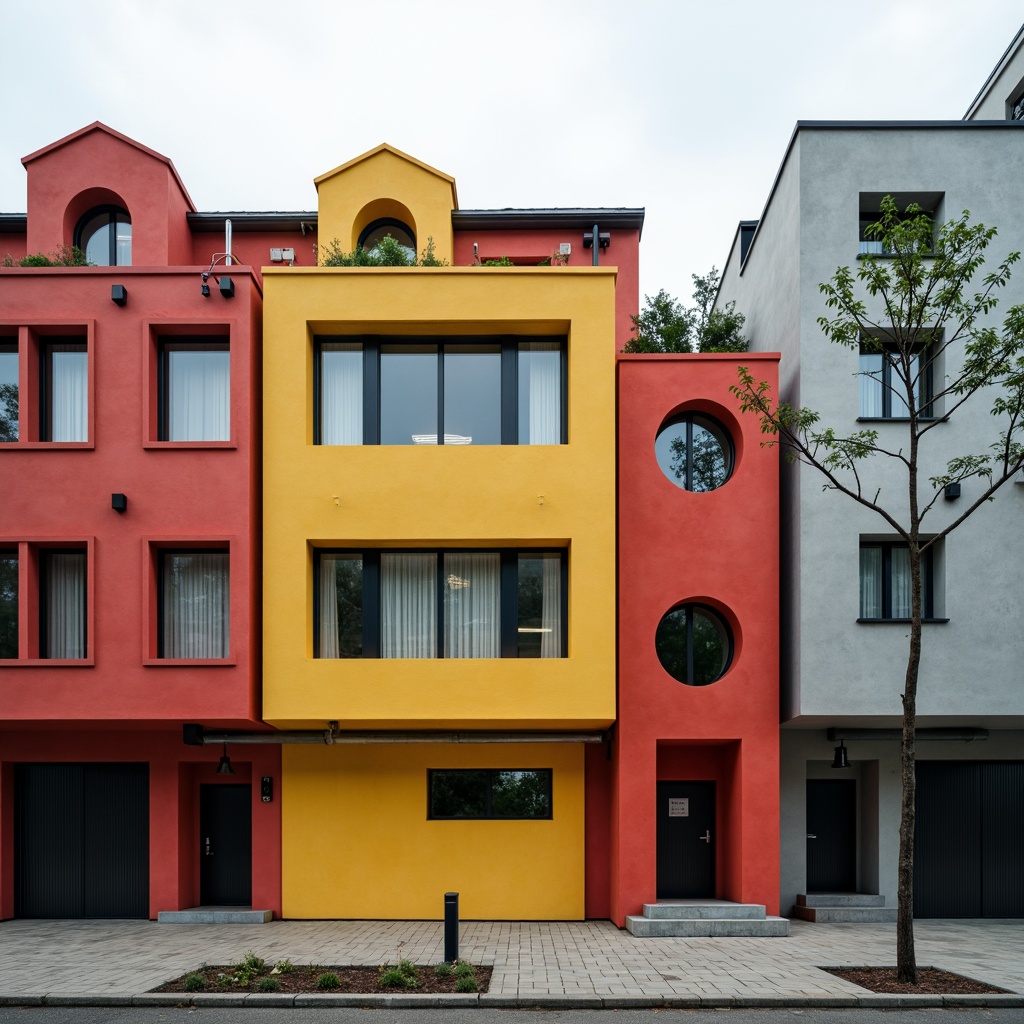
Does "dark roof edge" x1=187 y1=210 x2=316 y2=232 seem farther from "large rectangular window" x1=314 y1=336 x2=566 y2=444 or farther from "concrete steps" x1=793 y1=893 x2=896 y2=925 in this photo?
"concrete steps" x1=793 y1=893 x2=896 y2=925

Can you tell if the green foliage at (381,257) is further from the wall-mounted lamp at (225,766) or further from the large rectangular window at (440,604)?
the wall-mounted lamp at (225,766)

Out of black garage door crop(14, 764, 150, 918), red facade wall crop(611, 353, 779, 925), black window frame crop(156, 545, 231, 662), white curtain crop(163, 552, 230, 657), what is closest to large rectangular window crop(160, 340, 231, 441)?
black window frame crop(156, 545, 231, 662)

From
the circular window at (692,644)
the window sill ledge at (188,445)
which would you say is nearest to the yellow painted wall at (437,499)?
the window sill ledge at (188,445)

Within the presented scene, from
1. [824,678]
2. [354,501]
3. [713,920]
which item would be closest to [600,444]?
[354,501]

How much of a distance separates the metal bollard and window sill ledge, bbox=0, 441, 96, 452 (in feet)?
29.4

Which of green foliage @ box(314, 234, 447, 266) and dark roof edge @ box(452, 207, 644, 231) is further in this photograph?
dark roof edge @ box(452, 207, 644, 231)

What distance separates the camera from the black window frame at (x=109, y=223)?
52.1ft

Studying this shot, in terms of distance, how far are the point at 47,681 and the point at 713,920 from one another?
11105 millimetres

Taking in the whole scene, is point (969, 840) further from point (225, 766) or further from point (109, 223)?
point (109, 223)

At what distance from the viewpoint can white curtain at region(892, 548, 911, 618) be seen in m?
14.2

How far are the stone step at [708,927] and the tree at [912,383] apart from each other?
261cm

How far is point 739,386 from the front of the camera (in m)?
14.3

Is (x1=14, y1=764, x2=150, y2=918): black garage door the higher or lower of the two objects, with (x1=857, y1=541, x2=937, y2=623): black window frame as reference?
lower

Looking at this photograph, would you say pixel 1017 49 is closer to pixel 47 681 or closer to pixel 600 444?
pixel 600 444
